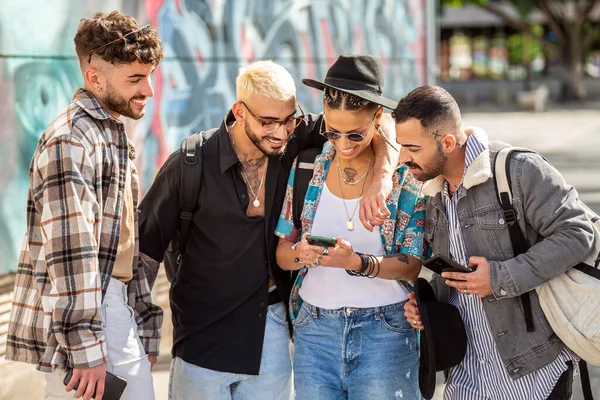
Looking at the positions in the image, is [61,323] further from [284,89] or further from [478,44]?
[478,44]

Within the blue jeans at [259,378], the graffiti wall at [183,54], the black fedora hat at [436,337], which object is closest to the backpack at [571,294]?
the black fedora hat at [436,337]

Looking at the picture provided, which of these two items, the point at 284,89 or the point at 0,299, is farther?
the point at 0,299

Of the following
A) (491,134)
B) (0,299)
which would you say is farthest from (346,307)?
(491,134)

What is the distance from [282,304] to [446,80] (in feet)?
149

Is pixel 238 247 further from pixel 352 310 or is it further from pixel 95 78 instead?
pixel 95 78

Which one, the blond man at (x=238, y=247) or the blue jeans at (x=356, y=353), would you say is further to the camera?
the blond man at (x=238, y=247)

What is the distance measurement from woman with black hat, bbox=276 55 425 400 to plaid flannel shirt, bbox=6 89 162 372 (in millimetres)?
720

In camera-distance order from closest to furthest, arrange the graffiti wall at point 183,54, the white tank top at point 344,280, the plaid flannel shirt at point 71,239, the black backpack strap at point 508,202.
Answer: the plaid flannel shirt at point 71,239 → the black backpack strap at point 508,202 → the white tank top at point 344,280 → the graffiti wall at point 183,54

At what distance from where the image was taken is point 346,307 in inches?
128

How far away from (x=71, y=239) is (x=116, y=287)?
32 centimetres

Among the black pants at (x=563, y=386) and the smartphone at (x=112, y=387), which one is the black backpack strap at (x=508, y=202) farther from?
the smartphone at (x=112, y=387)

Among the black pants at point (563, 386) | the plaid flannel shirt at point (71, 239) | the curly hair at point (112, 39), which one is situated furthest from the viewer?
the black pants at point (563, 386)

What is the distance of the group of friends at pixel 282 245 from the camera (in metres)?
2.84

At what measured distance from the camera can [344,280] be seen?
328 centimetres
